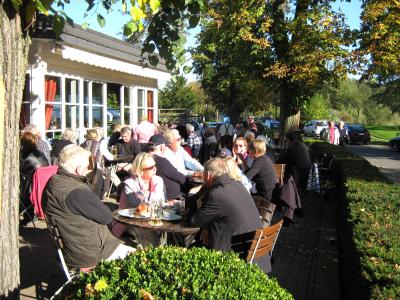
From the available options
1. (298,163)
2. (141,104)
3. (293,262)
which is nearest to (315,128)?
(141,104)

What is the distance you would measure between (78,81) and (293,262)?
21.2ft

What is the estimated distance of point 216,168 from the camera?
16.3ft

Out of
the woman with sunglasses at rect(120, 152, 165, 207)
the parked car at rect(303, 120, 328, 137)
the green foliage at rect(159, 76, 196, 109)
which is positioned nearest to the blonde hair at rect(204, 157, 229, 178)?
the woman with sunglasses at rect(120, 152, 165, 207)

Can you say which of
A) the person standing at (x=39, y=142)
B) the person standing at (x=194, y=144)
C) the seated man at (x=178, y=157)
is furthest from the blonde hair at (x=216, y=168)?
the person standing at (x=194, y=144)

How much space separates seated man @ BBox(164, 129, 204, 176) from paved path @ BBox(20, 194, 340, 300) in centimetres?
191

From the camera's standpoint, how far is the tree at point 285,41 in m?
15.3

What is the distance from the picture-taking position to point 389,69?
1499 cm

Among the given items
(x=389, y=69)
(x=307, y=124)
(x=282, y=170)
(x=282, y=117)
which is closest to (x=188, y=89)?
(x=307, y=124)

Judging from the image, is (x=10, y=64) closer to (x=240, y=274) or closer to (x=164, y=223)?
(x=240, y=274)

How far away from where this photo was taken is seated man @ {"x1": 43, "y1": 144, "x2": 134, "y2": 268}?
4.23 metres

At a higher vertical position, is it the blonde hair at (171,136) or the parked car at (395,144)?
the blonde hair at (171,136)

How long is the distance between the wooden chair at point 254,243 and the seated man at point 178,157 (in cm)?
373

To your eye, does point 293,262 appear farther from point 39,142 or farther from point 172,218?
point 39,142

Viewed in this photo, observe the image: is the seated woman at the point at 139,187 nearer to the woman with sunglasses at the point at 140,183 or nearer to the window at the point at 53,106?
the woman with sunglasses at the point at 140,183
